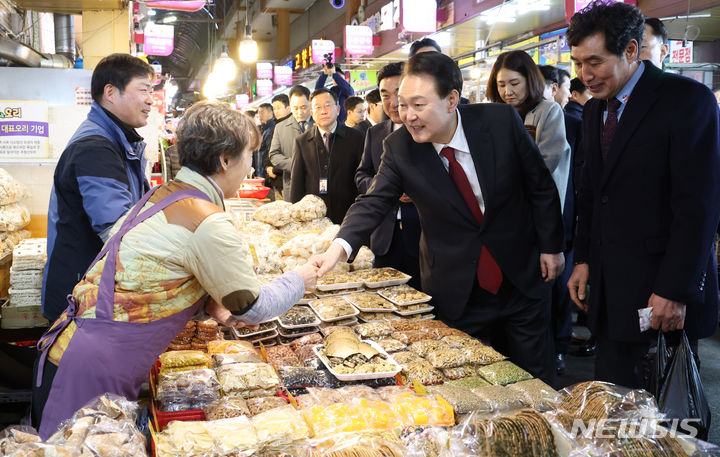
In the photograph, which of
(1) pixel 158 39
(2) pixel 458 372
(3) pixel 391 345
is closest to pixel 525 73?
(3) pixel 391 345

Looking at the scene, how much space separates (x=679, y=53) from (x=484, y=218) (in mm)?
5643

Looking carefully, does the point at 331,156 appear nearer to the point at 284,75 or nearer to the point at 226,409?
the point at 226,409

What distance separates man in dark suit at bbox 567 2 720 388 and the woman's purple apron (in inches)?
63.4

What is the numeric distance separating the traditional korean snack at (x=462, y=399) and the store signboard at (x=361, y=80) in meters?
12.2

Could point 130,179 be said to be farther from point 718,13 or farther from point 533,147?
point 718,13

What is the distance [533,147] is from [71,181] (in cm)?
203

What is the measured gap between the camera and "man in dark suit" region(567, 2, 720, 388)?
7.09ft

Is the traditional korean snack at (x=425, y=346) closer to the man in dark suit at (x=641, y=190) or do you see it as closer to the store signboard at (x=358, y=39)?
the man in dark suit at (x=641, y=190)

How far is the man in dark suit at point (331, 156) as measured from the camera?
18.4ft

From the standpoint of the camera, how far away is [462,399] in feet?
6.20

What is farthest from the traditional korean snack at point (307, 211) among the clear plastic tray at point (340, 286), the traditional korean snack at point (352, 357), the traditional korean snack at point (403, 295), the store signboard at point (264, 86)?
the store signboard at point (264, 86)

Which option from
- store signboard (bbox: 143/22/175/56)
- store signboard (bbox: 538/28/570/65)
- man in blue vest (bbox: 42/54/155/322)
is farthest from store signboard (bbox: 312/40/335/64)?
man in blue vest (bbox: 42/54/155/322)

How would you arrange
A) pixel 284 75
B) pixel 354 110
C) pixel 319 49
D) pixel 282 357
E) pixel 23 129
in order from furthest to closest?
pixel 284 75
pixel 319 49
pixel 354 110
pixel 23 129
pixel 282 357

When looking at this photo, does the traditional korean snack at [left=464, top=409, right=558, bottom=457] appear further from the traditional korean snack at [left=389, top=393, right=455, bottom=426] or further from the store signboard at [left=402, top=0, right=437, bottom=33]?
the store signboard at [left=402, top=0, right=437, bottom=33]
